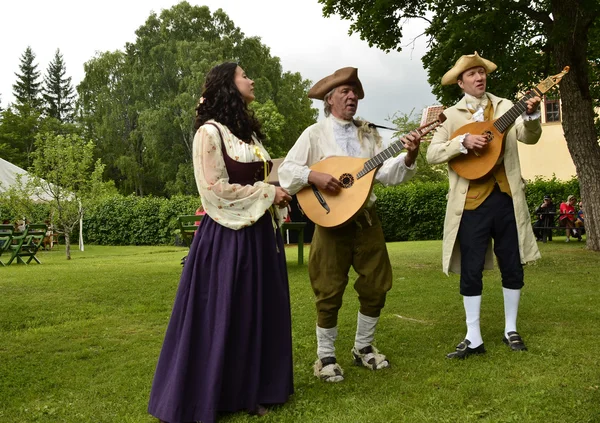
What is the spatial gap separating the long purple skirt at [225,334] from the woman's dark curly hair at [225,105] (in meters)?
0.57

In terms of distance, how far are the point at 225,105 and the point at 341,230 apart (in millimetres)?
1214

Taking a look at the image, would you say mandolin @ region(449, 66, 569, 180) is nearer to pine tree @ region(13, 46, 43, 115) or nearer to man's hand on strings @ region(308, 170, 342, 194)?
man's hand on strings @ region(308, 170, 342, 194)

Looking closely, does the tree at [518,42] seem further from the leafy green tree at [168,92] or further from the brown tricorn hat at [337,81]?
the leafy green tree at [168,92]

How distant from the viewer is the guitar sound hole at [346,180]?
4.14 metres

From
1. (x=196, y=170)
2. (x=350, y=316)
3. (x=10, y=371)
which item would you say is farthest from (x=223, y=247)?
(x=350, y=316)

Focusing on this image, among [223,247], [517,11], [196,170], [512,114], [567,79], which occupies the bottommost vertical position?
[223,247]

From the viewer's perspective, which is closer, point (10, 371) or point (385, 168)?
point (385, 168)

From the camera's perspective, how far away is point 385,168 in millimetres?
4219

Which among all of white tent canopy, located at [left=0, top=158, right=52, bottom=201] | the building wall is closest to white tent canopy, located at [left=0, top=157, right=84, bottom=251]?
white tent canopy, located at [left=0, top=158, right=52, bottom=201]

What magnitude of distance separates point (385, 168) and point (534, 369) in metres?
1.66

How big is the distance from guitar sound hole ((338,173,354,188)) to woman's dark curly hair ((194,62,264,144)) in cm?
78

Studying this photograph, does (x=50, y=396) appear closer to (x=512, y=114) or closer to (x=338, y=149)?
(x=338, y=149)

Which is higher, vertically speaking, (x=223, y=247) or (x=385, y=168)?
(x=385, y=168)

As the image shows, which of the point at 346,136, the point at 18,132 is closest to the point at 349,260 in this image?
the point at 346,136
